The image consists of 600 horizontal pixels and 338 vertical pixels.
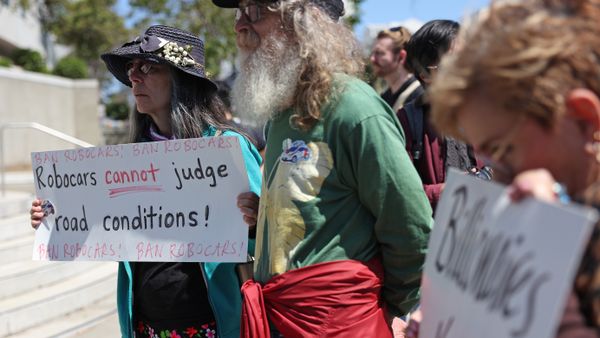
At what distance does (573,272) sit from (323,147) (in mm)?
1098

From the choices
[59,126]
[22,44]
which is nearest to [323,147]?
[59,126]

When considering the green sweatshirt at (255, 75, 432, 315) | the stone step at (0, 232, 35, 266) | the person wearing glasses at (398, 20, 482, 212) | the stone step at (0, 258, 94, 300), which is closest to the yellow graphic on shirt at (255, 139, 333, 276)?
the green sweatshirt at (255, 75, 432, 315)

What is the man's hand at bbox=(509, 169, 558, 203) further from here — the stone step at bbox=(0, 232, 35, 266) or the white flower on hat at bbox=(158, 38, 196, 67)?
the stone step at bbox=(0, 232, 35, 266)

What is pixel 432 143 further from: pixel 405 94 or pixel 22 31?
pixel 22 31

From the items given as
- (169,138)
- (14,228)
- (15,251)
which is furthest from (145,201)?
(14,228)

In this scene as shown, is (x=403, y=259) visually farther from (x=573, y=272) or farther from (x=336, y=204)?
(x=573, y=272)

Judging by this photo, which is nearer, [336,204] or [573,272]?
[573,272]

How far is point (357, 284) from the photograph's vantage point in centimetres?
214

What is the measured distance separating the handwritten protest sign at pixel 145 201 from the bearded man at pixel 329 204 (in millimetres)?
485

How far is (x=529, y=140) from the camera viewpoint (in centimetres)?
124

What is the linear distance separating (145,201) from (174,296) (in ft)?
1.36

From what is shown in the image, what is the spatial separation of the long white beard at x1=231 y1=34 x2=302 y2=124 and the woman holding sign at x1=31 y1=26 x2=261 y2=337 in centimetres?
47

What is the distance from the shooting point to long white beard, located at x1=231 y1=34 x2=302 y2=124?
2.23m

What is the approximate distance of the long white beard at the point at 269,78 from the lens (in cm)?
223
